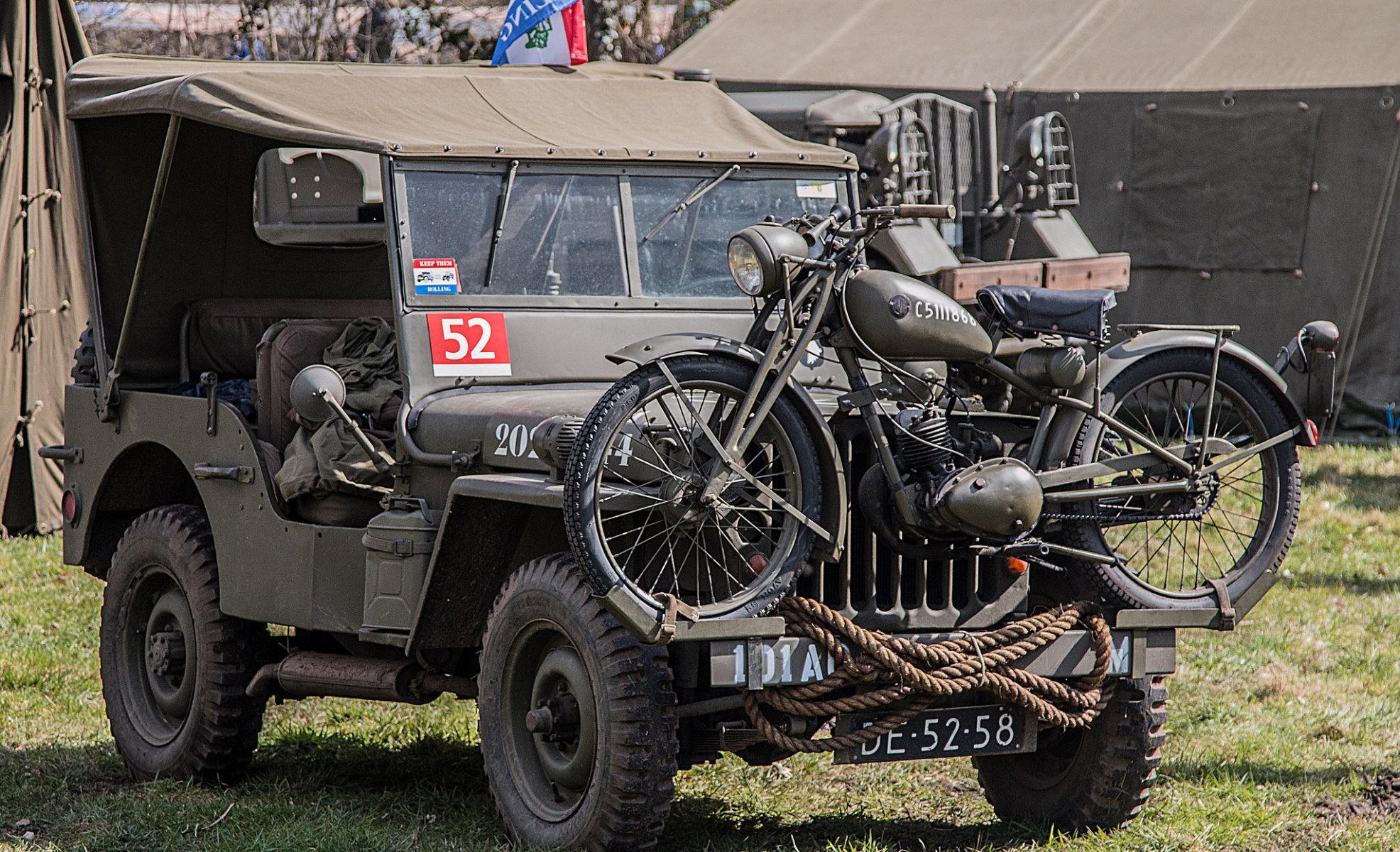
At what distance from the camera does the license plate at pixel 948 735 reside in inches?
171

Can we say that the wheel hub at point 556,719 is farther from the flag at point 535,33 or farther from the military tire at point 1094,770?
the flag at point 535,33

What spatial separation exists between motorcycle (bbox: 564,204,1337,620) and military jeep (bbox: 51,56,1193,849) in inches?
5.0

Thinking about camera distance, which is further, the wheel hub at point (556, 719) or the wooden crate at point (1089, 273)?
the wooden crate at point (1089, 273)

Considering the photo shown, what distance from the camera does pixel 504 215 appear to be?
5258mm

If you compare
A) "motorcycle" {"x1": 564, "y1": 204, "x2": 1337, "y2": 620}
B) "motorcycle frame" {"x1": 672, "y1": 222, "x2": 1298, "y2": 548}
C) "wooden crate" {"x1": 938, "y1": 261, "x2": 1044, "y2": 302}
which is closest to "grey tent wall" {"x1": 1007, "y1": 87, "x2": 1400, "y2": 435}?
"wooden crate" {"x1": 938, "y1": 261, "x2": 1044, "y2": 302}

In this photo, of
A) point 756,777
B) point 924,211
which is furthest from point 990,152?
point 924,211

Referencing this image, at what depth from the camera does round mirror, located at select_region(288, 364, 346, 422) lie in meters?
4.87

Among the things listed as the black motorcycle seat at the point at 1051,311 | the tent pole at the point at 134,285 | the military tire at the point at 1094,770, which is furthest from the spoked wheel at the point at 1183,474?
the tent pole at the point at 134,285

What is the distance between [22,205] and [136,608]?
4.78m

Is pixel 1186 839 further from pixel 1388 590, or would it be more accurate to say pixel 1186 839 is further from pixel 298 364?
pixel 1388 590

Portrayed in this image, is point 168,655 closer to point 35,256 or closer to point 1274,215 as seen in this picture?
point 35,256

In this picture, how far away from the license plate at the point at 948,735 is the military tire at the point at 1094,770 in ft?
1.17

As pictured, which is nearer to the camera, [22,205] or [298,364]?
[298,364]

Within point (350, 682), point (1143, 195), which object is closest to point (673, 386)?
point (350, 682)
